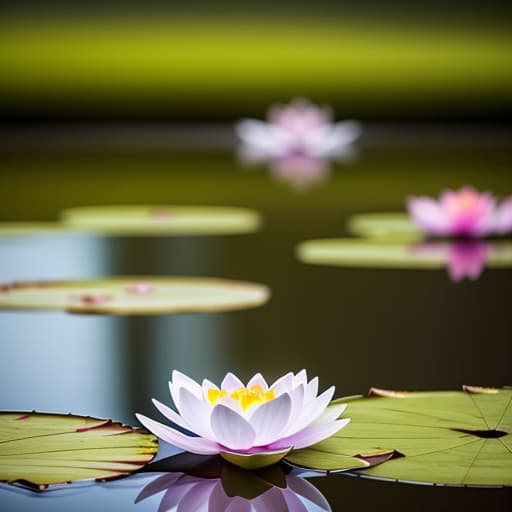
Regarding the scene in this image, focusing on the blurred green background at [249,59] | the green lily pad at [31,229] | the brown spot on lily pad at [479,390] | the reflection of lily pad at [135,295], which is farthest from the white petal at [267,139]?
the brown spot on lily pad at [479,390]

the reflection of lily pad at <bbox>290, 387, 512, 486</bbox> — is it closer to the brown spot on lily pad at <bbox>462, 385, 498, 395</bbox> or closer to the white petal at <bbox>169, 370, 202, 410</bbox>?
the brown spot on lily pad at <bbox>462, 385, 498, 395</bbox>

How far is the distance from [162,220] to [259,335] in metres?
1.11

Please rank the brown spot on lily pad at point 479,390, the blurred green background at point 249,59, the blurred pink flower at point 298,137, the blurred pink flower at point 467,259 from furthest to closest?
the blurred green background at point 249,59 < the blurred pink flower at point 298,137 < the blurred pink flower at point 467,259 < the brown spot on lily pad at point 479,390

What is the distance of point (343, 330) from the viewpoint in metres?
1.38

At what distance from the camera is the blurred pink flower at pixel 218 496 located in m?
0.76

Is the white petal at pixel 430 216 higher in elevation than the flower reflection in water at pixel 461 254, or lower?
higher

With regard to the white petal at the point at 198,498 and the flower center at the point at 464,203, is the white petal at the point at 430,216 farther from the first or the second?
the white petal at the point at 198,498

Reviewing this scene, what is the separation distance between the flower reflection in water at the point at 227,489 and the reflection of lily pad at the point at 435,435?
0.06 metres

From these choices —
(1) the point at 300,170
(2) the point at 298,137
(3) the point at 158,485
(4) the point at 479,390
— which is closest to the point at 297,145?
(2) the point at 298,137

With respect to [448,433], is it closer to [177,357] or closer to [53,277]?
[177,357]

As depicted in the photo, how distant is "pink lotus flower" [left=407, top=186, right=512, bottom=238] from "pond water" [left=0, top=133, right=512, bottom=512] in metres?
0.24

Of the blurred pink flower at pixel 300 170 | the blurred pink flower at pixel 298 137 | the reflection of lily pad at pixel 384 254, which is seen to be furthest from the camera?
the blurred pink flower at pixel 298 137

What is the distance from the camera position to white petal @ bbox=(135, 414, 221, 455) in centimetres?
81

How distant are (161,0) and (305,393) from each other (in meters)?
5.06
